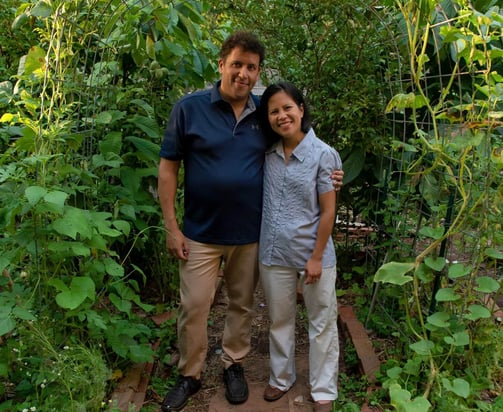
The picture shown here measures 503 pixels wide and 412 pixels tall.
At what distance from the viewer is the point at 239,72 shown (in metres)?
2.37

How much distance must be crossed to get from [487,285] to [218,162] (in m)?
1.28

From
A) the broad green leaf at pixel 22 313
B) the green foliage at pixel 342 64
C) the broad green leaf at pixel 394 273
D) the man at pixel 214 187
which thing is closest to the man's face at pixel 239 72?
the man at pixel 214 187

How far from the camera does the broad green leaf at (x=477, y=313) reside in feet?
6.86

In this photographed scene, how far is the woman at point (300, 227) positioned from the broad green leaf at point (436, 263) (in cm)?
43

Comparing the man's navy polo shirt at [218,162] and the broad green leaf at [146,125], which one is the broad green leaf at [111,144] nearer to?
the broad green leaf at [146,125]

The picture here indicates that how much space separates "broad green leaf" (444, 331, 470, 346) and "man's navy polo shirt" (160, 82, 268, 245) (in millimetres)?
991

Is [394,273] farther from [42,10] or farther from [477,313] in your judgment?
[42,10]

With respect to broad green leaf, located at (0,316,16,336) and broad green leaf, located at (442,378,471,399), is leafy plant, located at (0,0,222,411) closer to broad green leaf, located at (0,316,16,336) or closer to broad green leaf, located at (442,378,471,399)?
broad green leaf, located at (0,316,16,336)

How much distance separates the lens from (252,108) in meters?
2.48

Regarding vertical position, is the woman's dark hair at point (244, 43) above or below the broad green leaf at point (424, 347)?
above

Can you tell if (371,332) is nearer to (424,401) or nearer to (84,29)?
(424,401)

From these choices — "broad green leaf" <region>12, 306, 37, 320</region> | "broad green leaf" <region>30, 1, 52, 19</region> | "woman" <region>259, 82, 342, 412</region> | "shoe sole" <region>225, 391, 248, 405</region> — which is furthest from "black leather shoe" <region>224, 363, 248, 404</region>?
"broad green leaf" <region>30, 1, 52, 19</region>

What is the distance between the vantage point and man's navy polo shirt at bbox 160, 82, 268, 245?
239 cm

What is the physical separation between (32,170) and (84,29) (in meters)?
0.81
